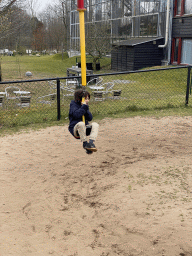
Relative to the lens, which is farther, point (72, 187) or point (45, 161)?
point (45, 161)

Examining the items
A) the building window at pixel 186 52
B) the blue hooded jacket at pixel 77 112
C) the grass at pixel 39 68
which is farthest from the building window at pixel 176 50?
the blue hooded jacket at pixel 77 112

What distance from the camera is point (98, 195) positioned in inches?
175

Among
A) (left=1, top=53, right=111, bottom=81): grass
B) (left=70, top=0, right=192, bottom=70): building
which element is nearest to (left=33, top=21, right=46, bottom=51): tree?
(left=1, top=53, right=111, bottom=81): grass

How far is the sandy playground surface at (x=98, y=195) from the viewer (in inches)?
131

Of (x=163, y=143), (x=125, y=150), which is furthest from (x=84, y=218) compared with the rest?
Answer: (x=163, y=143)

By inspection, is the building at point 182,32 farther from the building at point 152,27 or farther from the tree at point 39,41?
the tree at point 39,41

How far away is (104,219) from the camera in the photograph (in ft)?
12.5

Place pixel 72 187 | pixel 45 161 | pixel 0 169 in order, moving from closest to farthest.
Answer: pixel 72 187, pixel 0 169, pixel 45 161

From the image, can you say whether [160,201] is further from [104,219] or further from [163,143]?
[163,143]

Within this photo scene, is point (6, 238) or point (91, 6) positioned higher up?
point (91, 6)

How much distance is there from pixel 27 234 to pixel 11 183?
153cm

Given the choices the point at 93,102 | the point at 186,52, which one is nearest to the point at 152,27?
the point at 186,52

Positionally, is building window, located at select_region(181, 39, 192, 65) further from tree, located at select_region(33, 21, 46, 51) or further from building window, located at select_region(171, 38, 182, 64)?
tree, located at select_region(33, 21, 46, 51)

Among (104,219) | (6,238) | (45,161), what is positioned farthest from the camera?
(45,161)
